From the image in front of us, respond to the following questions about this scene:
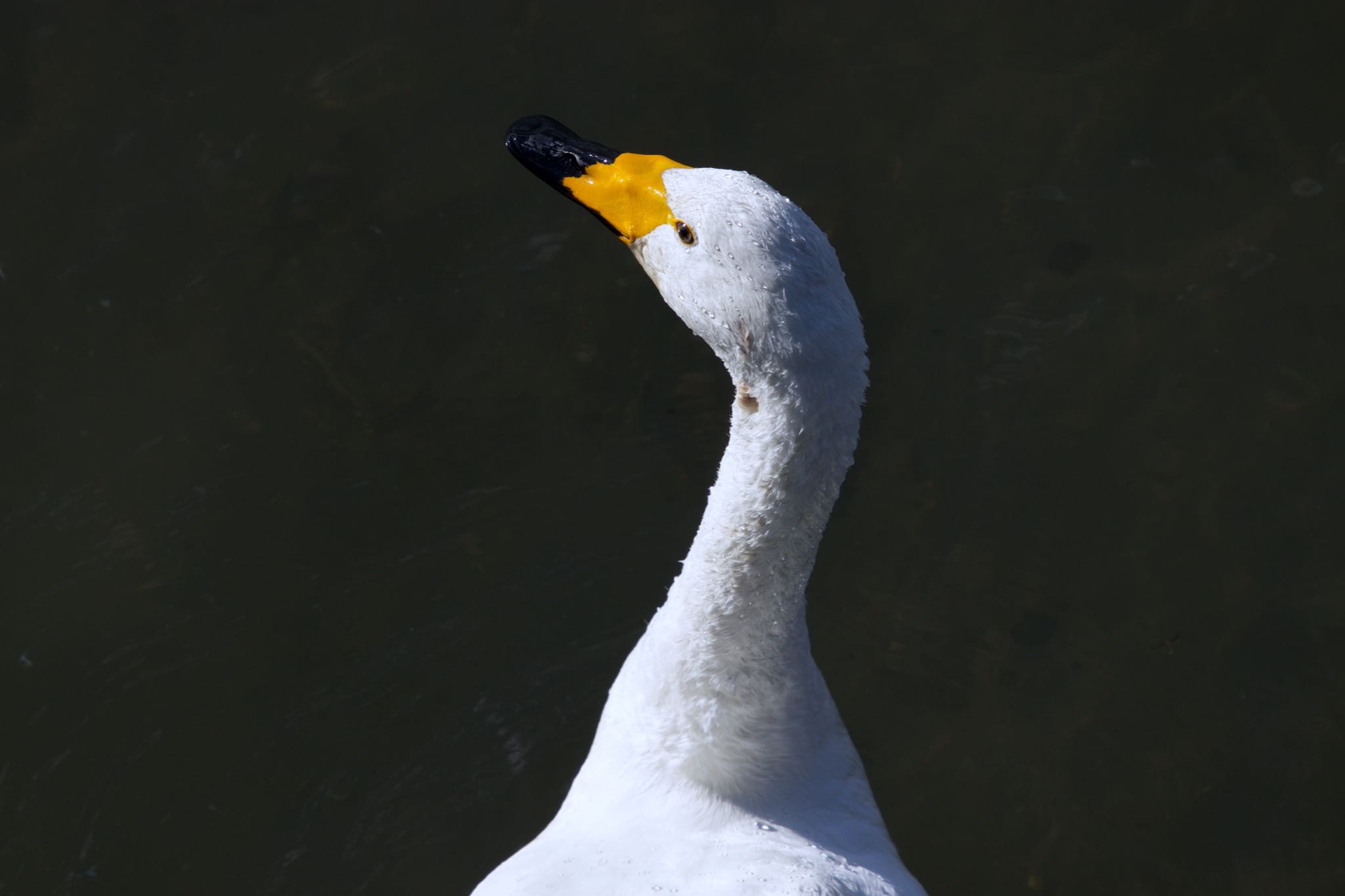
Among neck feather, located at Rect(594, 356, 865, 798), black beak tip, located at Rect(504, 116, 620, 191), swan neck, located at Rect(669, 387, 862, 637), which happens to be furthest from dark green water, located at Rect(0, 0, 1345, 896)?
black beak tip, located at Rect(504, 116, 620, 191)

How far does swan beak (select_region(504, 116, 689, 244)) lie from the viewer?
413 cm

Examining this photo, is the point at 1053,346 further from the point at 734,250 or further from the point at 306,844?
the point at 306,844

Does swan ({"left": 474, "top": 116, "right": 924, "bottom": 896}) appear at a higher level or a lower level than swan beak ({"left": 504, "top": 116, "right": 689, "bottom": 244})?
lower

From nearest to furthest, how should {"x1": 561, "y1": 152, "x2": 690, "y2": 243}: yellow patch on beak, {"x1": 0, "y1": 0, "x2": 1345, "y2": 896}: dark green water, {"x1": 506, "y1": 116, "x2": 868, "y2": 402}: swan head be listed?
{"x1": 506, "y1": 116, "x2": 868, "y2": 402}: swan head → {"x1": 561, "y1": 152, "x2": 690, "y2": 243}: yellow patch on beak → {"x1": 0, "y1": 0, "x2": 1345, "y2": 896}: dark green water

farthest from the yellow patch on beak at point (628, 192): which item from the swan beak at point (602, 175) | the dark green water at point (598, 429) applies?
the dark green water at point (598, 429)

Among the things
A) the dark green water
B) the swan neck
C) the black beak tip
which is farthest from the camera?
the dark green water

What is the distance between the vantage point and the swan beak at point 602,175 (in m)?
4.13

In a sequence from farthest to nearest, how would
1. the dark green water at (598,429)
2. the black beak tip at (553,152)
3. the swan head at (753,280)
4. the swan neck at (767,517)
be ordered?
1. the dark green water at (598,429)
2. the black beak tip at (553,152)
3. the swan neck at (767,517)
4. the swan head at (753,280)

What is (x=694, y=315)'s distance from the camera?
155 inches

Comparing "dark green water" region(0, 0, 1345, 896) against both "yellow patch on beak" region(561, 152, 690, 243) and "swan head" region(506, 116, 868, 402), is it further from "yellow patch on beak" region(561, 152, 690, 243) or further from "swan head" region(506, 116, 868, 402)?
"swan head" region(506, 116, 868, 402)

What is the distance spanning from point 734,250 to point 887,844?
2.07 metres

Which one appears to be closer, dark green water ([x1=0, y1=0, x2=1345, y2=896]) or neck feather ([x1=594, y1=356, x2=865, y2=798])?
neck feather ([x1=594, y1=356, x2=865, y2=798])

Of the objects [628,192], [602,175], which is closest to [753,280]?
[628,192]

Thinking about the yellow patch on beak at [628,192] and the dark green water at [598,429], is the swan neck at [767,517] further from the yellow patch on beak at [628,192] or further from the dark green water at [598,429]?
the dark green water at [598,429]
